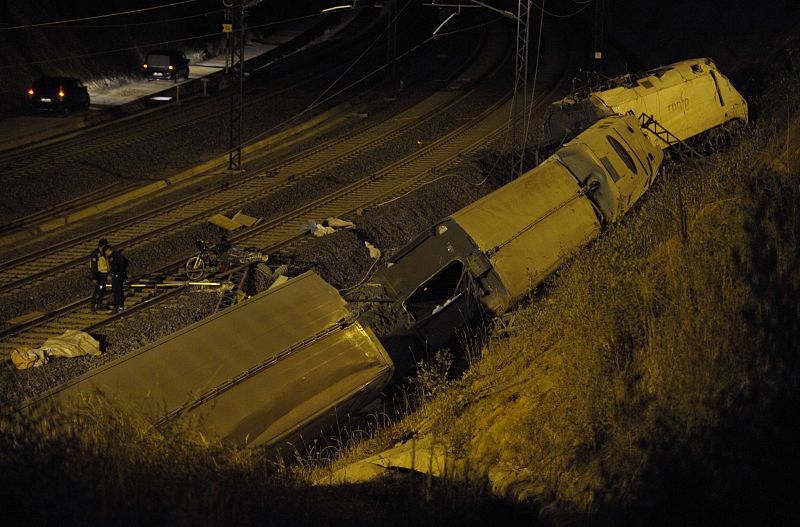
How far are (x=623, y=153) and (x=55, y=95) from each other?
24.8 m

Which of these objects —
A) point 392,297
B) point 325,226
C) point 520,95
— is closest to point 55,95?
point 325,226

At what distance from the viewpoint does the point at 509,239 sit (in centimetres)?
1452

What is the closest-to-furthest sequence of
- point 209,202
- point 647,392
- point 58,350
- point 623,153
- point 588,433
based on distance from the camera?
point 588,433 < point 647,392 < point 58,350 < point 623,153 < point 209,202

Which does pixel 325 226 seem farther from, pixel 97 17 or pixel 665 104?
pixel 97 17

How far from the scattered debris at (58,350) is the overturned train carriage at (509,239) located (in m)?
5.35

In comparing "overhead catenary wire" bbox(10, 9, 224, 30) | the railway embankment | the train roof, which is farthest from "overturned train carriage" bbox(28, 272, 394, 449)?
"overhead catenary wire" bbox(10, 9, 224, 30)

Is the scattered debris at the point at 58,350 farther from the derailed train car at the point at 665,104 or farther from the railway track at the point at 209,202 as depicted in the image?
the derailed train car at the point at 665,104

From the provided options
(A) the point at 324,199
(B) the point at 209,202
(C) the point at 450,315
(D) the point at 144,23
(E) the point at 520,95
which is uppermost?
(D) the point at 144,23

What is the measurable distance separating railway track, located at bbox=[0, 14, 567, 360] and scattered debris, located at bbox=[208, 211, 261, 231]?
345 mm

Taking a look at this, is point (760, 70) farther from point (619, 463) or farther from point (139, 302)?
point (619, 463)

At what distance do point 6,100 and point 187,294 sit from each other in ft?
73.8

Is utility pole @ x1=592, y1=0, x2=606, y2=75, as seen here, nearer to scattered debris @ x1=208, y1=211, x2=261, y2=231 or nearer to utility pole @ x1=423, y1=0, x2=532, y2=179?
utility pole @ x1=423, y1=0, x2=532, y2=179

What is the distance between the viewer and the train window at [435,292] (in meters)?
15.4

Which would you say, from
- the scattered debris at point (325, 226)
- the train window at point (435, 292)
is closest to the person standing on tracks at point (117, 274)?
the scattered debris at point (325, 226)
